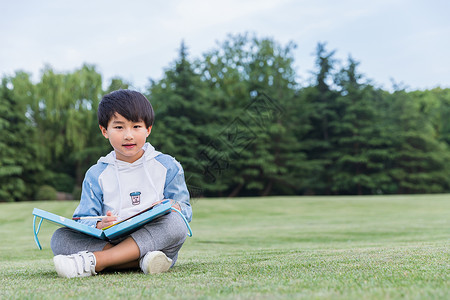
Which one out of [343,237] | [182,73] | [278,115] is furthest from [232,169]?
[343,237]

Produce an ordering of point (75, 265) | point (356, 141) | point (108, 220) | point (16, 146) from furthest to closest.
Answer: point (356, 141), point (16, 146), point (108, 220), point (75, 265)

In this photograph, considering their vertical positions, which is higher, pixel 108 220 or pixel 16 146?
pixel 16 146

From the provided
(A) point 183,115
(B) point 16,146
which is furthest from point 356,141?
(B) point 16,146

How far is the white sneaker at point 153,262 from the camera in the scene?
8.12 ft

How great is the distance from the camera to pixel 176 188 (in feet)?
9.62

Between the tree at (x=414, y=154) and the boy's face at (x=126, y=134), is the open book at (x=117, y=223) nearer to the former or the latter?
the boy's face at (x=126, y=134)

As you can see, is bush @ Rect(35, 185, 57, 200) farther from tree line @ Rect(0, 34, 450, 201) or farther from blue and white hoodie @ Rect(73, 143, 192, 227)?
blue and white hoodie @ Rect(73, 143, 192, 227)

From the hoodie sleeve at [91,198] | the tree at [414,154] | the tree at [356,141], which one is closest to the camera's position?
the hoodie sleeve at [91,198]

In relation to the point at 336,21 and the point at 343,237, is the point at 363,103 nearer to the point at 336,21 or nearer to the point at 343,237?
the point at 336,21

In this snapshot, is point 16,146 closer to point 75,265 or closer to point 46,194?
point 46,194

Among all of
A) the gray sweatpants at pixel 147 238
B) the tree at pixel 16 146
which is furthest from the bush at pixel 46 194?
the gray sweatpants at pixel 147 238

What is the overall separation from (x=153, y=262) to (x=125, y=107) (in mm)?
976

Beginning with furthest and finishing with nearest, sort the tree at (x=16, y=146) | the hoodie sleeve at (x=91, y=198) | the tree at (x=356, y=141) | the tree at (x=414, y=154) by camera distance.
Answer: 1. the tree at (x=414, y=154)
2. the tree at (x=356, y=141)
3. the tree at (x=16, y=146)
4. the hoodie sleeve at (x=91, y=198)

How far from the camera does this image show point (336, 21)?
22188 millimetres
